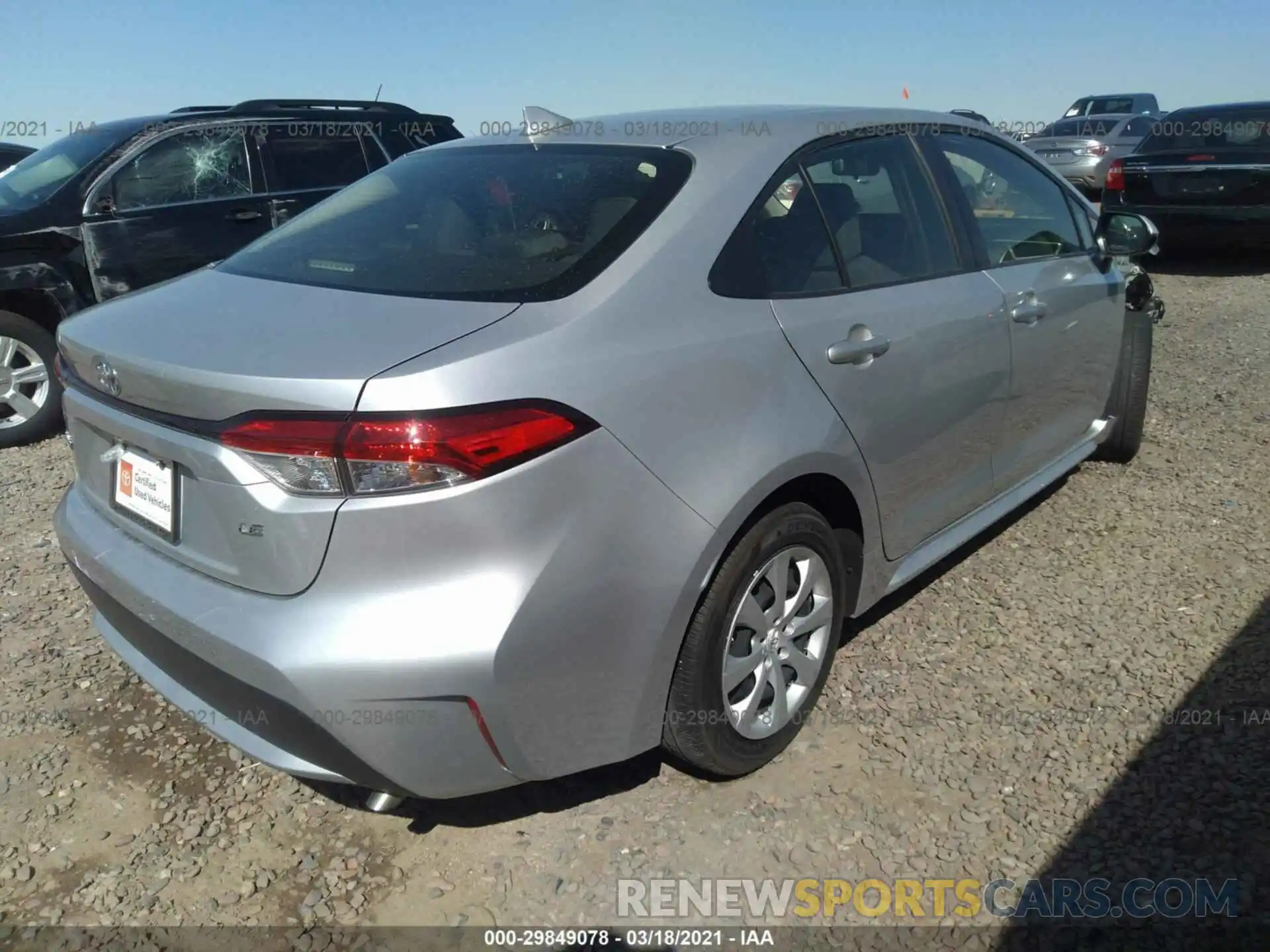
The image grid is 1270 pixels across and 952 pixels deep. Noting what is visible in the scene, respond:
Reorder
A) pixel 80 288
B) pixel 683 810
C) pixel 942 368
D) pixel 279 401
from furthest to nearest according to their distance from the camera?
pixel 80 288 < pixel 942 368 < pixel 683 810 < pixel 279 401

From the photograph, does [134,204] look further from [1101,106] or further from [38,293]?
[1101,106]

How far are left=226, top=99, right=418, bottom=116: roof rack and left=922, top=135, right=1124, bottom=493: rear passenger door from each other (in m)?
4.83

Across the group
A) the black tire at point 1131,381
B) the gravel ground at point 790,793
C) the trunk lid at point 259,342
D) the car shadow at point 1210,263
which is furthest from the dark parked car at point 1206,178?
the trunk lid at point 259,342

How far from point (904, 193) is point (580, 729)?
6.49 feet

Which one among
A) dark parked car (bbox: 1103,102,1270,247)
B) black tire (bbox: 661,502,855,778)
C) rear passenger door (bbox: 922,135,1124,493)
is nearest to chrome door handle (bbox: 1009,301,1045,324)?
rear passenger door (bbox: 922,135,1124,493)

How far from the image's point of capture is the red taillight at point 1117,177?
32.1ft

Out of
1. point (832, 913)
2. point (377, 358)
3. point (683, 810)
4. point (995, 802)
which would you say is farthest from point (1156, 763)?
point (377, 358)

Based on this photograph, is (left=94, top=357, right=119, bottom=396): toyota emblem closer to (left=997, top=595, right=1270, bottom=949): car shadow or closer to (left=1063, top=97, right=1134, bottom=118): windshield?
(left=997, top=595, right=1270, bottom=949): car shadow

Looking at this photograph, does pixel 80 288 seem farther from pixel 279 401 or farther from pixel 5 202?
pixel 279 401

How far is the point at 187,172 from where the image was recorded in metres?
5.89

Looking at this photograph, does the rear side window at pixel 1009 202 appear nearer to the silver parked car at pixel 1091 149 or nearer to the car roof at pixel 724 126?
the car roof at pixel 724 126

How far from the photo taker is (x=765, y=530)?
7.66 feet

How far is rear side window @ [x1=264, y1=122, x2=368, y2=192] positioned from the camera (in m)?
6.27

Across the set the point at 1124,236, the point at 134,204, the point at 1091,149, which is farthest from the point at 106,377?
the point at 1091,149
